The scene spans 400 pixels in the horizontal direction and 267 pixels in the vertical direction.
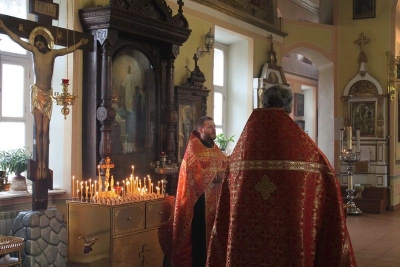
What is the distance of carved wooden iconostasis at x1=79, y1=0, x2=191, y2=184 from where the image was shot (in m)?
6.37

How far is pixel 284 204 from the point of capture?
3652mm

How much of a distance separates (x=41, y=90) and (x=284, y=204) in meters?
3.09

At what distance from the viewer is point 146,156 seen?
7.28 metres

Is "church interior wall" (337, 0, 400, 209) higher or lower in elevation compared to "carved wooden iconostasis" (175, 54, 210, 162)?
higher

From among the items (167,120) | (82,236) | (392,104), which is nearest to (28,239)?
(82,236)

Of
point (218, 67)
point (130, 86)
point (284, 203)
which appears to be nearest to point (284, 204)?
point (284, 203)

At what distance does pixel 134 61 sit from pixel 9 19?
2042 millimetres

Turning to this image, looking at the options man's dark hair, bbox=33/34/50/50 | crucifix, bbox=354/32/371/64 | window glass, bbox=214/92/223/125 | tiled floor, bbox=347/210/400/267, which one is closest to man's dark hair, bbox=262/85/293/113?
man's dark hair, bbox=33/34/50/50

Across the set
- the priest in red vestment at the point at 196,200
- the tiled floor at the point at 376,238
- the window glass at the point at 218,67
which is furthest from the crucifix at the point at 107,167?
the window glass at the point at 218,67

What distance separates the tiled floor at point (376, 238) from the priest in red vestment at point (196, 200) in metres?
2.24

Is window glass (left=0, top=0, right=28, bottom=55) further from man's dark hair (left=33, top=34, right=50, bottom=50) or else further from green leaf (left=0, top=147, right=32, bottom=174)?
green leaf (left=0, top=147, right=32, bottom=174)

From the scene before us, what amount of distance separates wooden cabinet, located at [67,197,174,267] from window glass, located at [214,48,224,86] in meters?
5.31

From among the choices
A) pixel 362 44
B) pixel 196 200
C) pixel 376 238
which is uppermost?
pixel 362 44

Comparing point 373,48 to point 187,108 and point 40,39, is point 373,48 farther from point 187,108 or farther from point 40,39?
point 40,39
